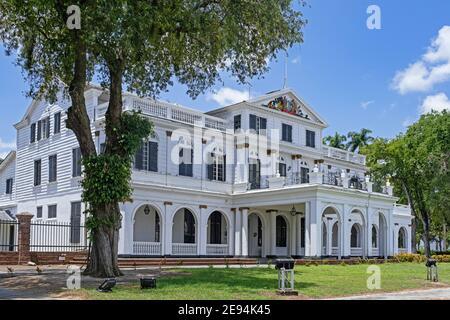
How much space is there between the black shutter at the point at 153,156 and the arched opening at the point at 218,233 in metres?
6.05

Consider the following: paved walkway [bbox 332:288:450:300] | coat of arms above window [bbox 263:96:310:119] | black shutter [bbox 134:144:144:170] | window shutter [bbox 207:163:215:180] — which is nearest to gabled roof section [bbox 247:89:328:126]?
coat of arms above window [bbox 263:96:310:119]

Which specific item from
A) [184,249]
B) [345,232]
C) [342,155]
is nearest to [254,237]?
[184,249]

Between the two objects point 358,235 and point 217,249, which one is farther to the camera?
point 358,235

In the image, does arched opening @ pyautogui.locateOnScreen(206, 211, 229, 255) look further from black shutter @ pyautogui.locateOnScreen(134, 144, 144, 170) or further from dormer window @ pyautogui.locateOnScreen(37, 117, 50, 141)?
dormer window @ pyautogui.locateOnScreen(37, 117, 50, 141)

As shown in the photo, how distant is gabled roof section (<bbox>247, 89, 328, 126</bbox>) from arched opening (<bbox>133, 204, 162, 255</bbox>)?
9.73 meters

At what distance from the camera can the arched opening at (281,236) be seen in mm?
40719

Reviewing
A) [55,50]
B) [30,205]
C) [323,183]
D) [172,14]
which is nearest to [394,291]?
[172,14]

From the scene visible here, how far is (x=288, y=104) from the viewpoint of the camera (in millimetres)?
41906

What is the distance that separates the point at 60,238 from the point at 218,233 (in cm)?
1020

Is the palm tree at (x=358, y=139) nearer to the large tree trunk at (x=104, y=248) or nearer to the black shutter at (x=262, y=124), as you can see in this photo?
the black shutter at (x=262, y=124)

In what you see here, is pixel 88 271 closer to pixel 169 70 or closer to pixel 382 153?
pixel 169 70

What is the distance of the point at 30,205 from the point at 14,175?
4510 mm

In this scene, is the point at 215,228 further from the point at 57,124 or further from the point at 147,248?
the point at 57,124

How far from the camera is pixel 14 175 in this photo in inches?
1657
